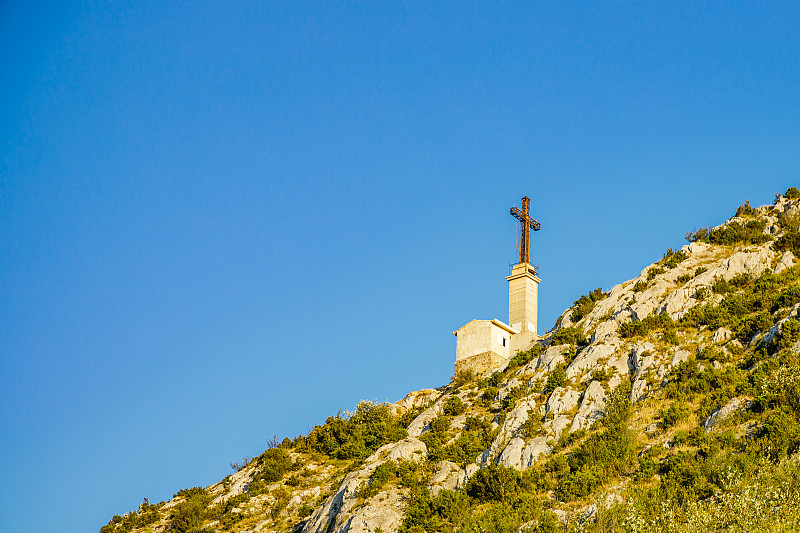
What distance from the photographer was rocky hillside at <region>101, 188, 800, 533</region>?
30.6 m

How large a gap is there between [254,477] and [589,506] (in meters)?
25.4

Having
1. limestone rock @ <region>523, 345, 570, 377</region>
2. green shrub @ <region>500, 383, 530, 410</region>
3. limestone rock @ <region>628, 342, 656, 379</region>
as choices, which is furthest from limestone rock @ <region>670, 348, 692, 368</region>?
green shrub @ <region>500, 383, 530, 410</region>

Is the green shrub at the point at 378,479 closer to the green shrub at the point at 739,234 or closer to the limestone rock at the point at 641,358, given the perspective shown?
the limestone rock at the point at 641,358

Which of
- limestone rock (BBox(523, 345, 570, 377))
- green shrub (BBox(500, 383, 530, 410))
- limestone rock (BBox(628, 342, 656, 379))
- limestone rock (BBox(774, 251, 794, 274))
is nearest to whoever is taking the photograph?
limestone rock (BBox(628, 342, 656, 379))

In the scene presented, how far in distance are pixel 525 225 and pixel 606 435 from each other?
35406 millimetres

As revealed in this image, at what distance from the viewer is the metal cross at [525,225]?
67.9m

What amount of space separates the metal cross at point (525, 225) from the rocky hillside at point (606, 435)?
435 inches

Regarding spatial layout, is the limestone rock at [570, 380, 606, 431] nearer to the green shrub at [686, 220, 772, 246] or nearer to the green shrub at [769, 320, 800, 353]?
the green shrub at [769, 320, 800, 353]

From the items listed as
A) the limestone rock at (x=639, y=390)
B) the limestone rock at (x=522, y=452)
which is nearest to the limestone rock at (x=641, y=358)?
the limestone rock at (x=639, y=390)

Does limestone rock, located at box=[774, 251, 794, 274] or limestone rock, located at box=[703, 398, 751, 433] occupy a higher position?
limestone rock, located at box=[774, 251, 794, 274]

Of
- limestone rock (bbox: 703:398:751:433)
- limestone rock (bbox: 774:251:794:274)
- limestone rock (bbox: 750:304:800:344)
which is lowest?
limestone rock (bbox: 703:398:751:433)

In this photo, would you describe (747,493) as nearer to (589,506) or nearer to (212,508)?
(589,506)

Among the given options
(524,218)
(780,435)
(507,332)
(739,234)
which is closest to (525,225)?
(524,218)

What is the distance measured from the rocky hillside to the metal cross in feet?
36.2
